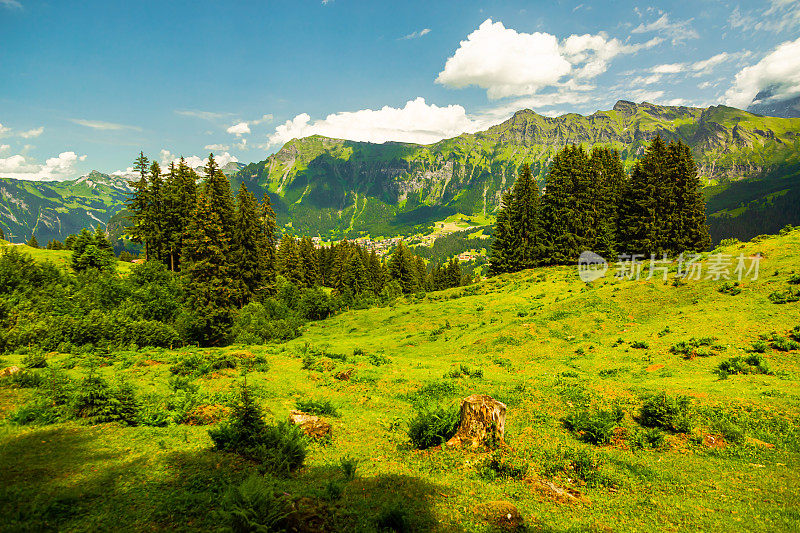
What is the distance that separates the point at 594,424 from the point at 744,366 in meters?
10.8

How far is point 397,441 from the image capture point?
11281mm

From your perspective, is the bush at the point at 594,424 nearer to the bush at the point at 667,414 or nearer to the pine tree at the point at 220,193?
the bush at the point at 667,414

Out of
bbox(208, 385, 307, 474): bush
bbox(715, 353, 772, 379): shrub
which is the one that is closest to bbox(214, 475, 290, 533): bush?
bbox(208, 385, 307, 474): bush

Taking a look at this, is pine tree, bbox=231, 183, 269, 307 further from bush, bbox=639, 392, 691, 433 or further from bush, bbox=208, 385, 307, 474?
bush, bbox=639, 392, 691, 433

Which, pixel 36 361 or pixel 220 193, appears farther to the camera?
pixel 220 193

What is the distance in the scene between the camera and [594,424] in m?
11.3

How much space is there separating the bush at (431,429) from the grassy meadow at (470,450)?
0.49m

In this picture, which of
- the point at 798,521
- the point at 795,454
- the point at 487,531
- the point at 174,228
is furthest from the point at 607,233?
the point at 174,228

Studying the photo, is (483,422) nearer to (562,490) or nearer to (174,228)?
(562,490)

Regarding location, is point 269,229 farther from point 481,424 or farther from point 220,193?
point 481,424

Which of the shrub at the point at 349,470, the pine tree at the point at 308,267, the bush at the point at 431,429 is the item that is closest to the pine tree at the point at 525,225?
the pine tree at the point at 308,267

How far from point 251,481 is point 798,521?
10.8 meters

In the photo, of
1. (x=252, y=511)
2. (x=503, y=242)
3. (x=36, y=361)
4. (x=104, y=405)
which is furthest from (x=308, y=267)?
(x=252, y=511)

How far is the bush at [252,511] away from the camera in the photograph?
221 inches
